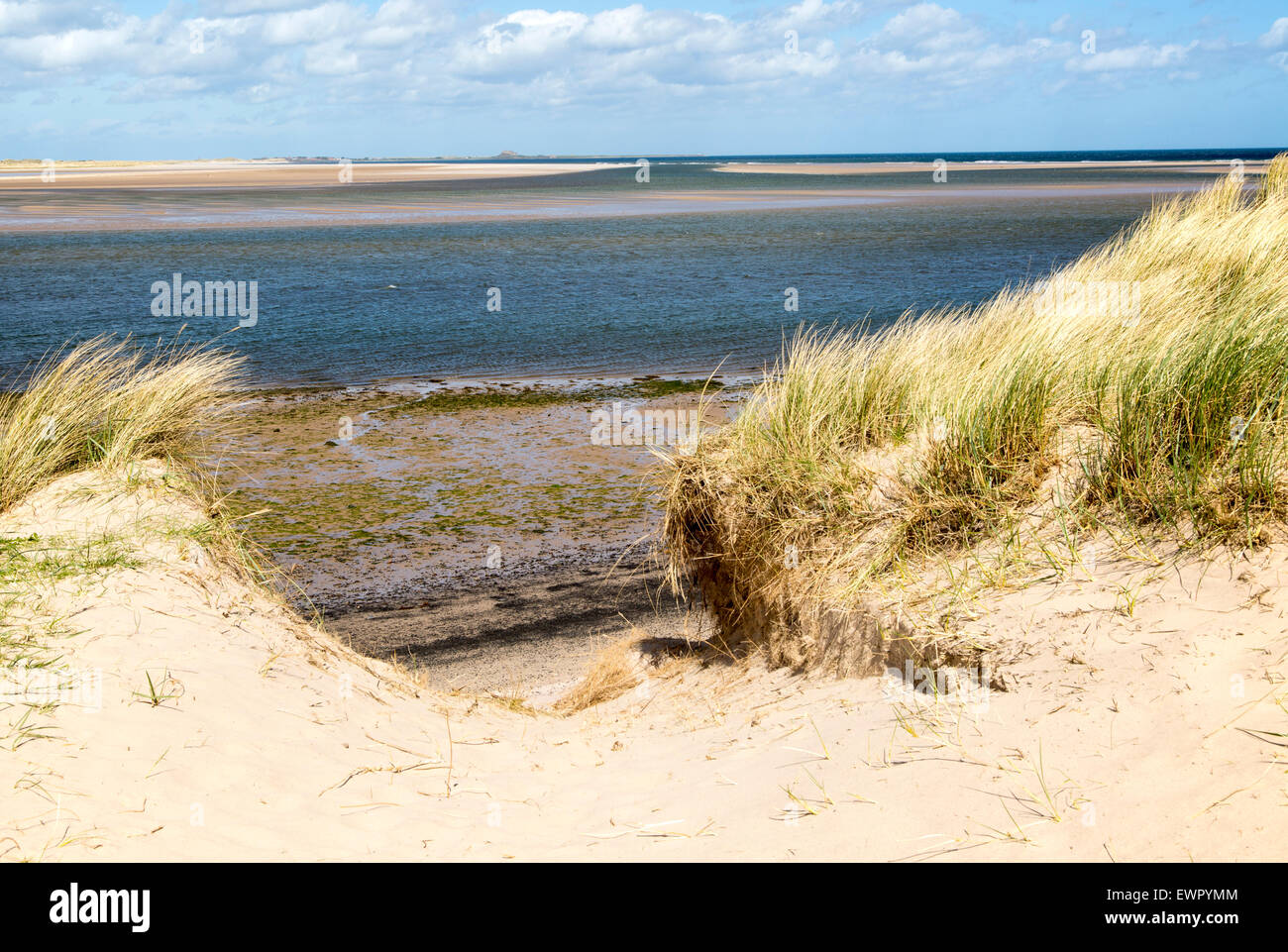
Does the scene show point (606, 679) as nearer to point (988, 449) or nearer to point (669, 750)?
point (669, 750)

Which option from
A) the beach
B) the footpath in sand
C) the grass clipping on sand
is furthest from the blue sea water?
the footpath in sand

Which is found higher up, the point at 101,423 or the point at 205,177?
→ the point at 205,177

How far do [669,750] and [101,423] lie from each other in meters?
4.43

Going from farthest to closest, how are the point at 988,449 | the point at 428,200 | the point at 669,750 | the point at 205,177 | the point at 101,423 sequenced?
the point at 205,177 → the point at 428,200 → the point at 101,423 → the point at 988,449 → the point at 669,750

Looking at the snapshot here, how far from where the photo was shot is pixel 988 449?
486cm

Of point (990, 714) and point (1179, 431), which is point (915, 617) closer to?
point (990, 714)

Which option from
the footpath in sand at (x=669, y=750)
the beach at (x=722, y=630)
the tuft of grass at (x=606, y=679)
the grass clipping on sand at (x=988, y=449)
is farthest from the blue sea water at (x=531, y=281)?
the footpath in sand at (x=669, y=750)

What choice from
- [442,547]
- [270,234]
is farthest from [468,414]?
[270,234]

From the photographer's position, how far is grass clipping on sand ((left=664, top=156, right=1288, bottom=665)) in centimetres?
416

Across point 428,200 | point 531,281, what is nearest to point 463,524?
point 531,281

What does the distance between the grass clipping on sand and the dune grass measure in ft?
11.4

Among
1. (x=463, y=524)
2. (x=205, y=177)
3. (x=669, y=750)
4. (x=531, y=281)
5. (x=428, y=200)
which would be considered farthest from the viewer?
(x=205, y=177)

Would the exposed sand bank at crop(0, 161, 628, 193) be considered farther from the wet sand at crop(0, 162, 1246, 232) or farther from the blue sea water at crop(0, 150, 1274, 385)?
the blue sea water at crop(0, 150, 1274, 385)
